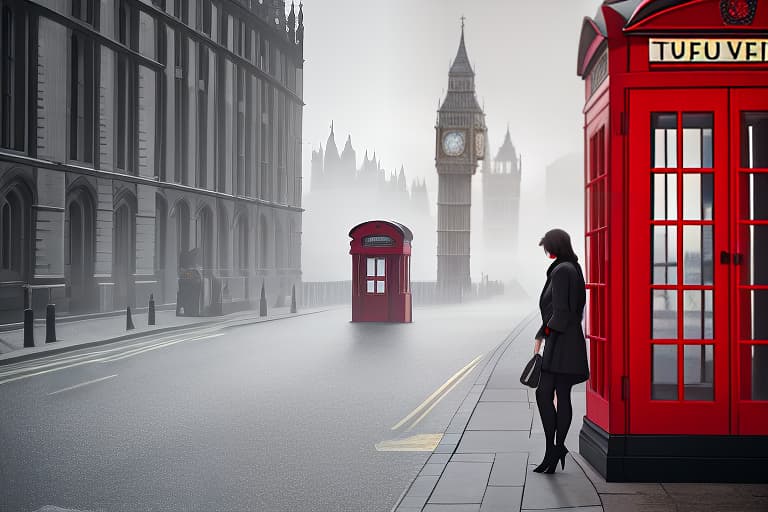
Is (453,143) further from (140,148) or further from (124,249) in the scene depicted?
(124,249)

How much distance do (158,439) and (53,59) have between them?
70.5 ft

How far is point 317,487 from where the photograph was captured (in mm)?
6324

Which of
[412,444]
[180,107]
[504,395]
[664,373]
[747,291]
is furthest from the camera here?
[180,107]

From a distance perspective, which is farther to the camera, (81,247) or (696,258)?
(81,247)

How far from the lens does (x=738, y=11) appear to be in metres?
6.27

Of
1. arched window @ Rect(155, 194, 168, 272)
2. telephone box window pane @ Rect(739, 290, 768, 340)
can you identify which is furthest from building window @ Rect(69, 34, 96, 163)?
telephone box window pane @ Rect(739, 290, 768, 340)

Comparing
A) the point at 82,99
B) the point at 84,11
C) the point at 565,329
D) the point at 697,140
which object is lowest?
the point at 565,329

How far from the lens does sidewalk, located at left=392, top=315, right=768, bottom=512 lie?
5.48m

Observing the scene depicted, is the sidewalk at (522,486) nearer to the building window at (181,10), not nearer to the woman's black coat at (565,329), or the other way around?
the woman's black coat at (565,329)

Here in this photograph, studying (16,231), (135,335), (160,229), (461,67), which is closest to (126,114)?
(160,229)

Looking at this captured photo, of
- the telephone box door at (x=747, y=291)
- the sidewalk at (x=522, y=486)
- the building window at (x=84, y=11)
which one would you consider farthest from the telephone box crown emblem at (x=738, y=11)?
the building window at (x=84, y=11)

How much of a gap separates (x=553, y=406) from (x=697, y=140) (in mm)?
2112

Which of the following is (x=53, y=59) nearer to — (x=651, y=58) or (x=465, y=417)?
(x=465, y=417)

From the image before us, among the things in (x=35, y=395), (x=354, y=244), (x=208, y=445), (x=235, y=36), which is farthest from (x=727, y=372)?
(x=235, y=36)
